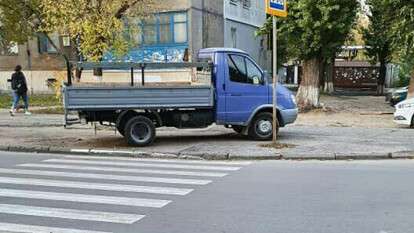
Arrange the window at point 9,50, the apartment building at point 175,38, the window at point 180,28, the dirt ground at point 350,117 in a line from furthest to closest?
1. the window at point 9,50
2. the window at point 180,28
3. the apartment building at point 175,38
4. the dirt ground at point 350,117

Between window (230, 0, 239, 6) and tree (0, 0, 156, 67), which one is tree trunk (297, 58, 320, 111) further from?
window (230, 0, 239, 6)

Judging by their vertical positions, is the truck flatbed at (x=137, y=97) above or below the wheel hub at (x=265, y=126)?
above

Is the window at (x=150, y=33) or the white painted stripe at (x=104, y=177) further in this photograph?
the window at (x=150, y=33)

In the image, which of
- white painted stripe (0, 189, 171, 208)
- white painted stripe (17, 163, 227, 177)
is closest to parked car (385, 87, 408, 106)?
white painted stripe (17, 163, 227, 177)

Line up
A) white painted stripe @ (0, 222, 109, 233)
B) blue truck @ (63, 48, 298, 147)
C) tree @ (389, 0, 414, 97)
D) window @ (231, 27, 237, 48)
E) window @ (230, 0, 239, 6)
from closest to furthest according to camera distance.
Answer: white painted stripe @ (0, 222, 109, 233)
blue truck @ (63, 48, 298, 147)
tree @ (389, 0, 414, 97)
window @ (230, 0, 239, 6)
window @ (231, 27, 237, 48)

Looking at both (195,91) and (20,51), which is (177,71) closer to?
(195,91)

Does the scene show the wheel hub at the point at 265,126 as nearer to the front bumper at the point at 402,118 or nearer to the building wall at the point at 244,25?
the front bumper at the point at 402,118

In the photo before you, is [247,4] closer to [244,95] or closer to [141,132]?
[244,95]

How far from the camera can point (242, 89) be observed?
47.1 ft

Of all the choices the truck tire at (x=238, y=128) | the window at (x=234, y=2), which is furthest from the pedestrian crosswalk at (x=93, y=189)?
the window at (x=234, y=2)

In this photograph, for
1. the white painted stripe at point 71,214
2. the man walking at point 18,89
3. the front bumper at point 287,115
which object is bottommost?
the white painted stripe at point 71,214

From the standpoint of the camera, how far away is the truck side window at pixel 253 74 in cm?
1452

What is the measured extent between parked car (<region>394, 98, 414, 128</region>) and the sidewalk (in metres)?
0.51

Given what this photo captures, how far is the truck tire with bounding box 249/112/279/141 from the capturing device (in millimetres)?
14695
